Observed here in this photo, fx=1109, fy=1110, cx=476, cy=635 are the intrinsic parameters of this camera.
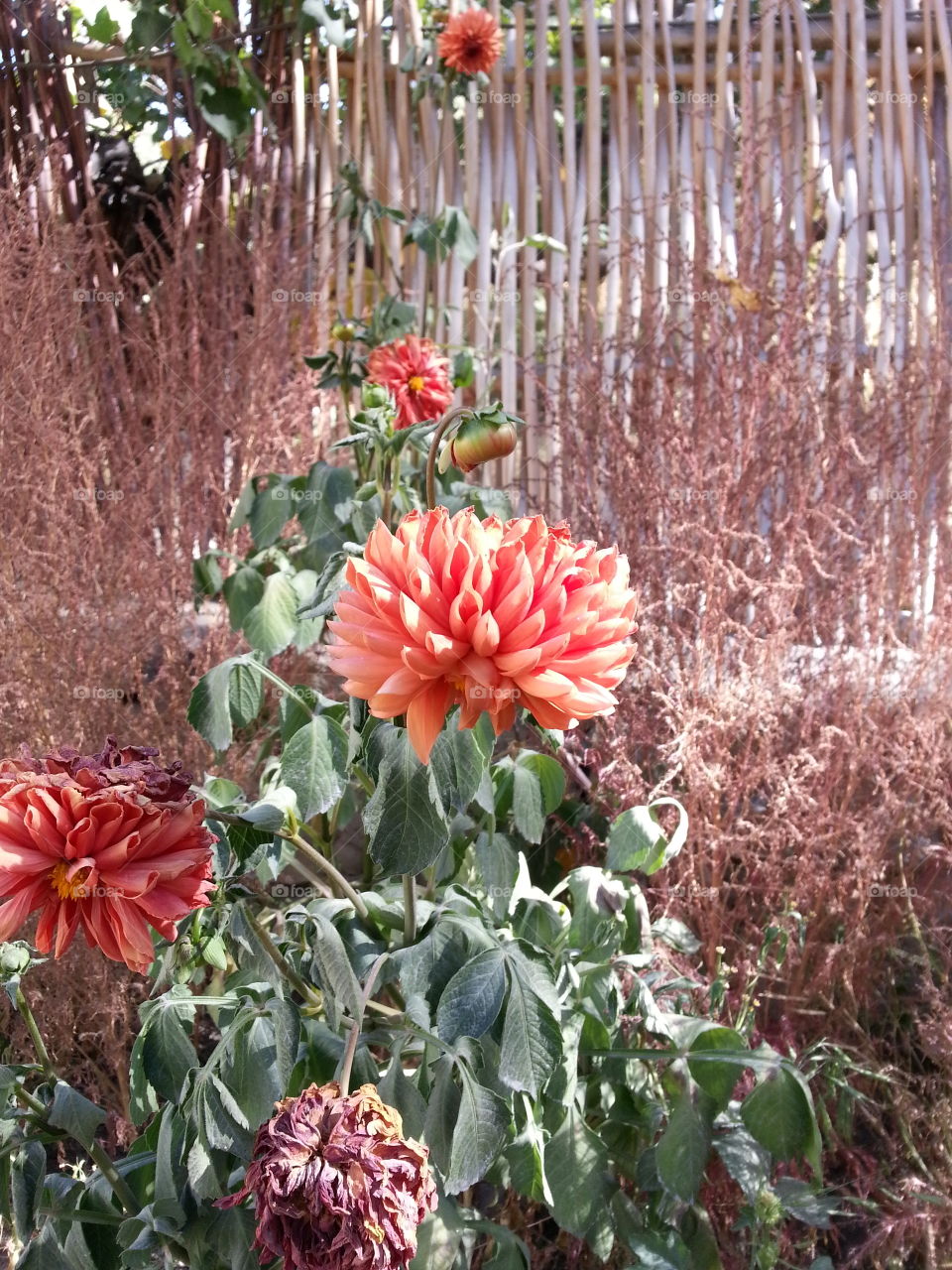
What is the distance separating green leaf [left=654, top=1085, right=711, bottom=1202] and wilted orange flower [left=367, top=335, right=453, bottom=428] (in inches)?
34.5

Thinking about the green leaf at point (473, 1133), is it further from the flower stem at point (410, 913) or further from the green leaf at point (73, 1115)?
the green leaf at point (73, 1115)

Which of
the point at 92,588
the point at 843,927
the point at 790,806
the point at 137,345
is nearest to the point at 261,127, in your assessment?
the point at 137,345

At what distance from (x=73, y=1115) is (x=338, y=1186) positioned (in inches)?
15.7

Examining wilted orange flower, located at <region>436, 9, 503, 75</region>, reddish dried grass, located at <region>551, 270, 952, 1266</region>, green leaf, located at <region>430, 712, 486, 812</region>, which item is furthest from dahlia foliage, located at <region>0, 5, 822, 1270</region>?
wilted orange flower, located at <region>436, 9, 503, 75</region>

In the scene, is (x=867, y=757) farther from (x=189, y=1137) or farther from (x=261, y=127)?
(x=261, y=127)

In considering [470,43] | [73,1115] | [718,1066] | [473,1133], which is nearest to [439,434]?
[473,1133]

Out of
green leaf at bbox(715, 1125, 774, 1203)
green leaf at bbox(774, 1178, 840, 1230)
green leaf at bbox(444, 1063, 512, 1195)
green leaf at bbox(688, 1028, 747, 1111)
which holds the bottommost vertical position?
green leaf at bbox(774, 1178, 840, 1230)

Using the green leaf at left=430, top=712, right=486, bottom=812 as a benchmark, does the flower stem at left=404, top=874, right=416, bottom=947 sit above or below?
below

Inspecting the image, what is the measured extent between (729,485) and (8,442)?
3.66 feet

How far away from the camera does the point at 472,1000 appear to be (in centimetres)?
87

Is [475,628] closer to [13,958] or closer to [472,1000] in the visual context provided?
[472,1000]

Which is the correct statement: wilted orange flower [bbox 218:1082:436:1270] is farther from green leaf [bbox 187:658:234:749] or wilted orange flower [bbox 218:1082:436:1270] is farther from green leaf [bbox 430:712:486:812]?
green leaf [bbox 187:658:234:749]

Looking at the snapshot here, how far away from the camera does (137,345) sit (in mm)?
2170

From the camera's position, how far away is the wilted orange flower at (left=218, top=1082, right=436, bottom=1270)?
2.02 ft
